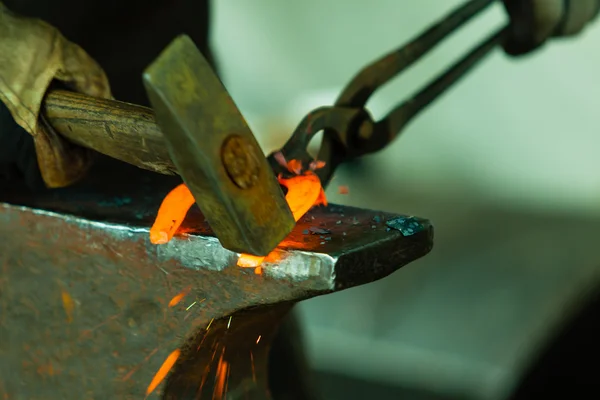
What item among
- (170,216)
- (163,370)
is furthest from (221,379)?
(170,216)

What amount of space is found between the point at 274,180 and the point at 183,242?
113 mm

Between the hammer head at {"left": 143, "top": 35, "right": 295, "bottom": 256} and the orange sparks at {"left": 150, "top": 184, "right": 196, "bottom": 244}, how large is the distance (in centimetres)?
9

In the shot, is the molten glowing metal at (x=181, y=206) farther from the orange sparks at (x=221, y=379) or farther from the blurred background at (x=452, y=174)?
the blurred background at (x=452, y=174)

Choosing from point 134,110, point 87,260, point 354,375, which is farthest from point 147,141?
point 354,375

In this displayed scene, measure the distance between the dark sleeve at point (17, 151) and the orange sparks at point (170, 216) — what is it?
0.53 feet

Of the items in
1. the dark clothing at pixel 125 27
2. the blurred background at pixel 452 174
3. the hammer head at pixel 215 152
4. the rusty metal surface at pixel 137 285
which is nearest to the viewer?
the hammer head at pixel 215 152

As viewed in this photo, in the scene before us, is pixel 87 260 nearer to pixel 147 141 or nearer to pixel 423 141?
pixel 147 141

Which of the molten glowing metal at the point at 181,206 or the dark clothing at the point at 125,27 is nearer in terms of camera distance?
the molten glowing metal at the point at 181,206

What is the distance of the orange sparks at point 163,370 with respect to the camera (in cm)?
54

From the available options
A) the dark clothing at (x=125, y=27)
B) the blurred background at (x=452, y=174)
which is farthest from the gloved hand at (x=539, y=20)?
the blurred background at (x=452, y=174)

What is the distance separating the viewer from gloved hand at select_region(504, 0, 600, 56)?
2.87 feet

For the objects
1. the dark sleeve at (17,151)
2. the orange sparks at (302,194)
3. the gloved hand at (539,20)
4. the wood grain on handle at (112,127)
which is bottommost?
the dark sleeve at (17,151)

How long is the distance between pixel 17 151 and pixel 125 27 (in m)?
0.33

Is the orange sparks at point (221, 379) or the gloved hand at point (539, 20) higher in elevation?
the gloved hand at point (539, 20)
